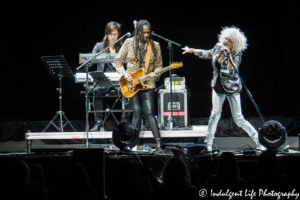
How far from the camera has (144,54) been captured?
5.54 metres

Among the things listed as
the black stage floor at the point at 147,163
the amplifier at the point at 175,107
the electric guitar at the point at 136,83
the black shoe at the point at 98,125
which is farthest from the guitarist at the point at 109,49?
the black stage floor at the point at 147,163

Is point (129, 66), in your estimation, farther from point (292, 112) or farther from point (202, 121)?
point (292, 112)

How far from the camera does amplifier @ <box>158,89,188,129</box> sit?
7.13 metres

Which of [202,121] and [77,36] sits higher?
[77,36]

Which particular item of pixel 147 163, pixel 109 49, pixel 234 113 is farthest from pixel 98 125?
pixel 234 113

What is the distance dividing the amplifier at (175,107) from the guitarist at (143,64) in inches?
64.6

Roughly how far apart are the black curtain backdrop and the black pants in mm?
3390

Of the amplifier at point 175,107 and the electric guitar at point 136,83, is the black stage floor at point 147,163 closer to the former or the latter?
the electric guitar at point 136,83

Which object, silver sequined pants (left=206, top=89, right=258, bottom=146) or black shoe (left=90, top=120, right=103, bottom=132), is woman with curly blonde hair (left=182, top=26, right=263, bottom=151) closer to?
silver sequined pants (left=206, top=89, right=258, bottom=146)

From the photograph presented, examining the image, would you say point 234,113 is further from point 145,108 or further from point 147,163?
point 147,163

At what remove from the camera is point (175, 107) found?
7168mm

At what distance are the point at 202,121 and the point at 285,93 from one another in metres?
2.22

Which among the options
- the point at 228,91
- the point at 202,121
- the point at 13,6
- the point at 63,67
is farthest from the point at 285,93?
the point at 13,6

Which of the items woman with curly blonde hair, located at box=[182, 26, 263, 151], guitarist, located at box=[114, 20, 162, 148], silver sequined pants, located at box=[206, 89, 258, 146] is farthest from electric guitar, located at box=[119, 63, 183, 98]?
silver sequined pants, located at box=[206, 89, 258, 146]
